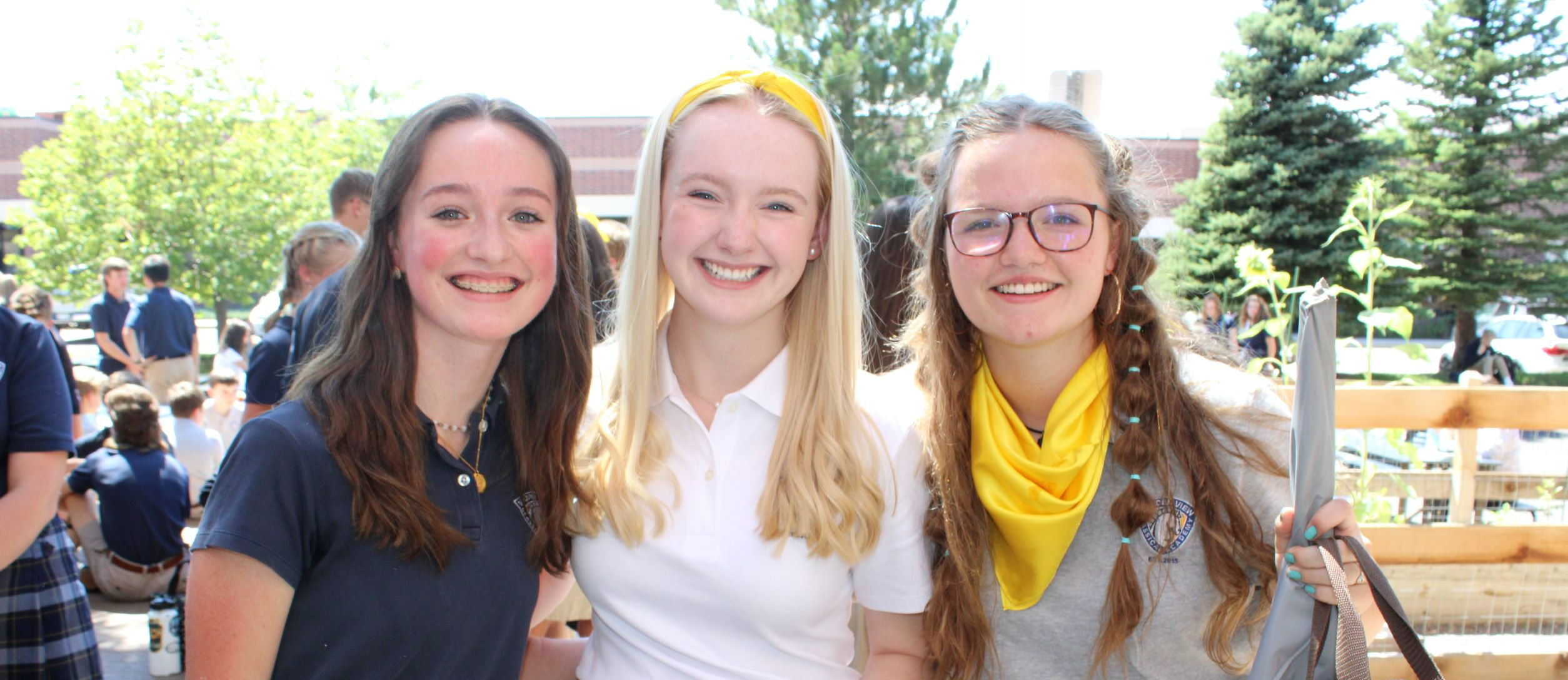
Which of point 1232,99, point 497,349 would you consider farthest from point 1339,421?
point 1232,99

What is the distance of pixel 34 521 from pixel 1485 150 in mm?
27430

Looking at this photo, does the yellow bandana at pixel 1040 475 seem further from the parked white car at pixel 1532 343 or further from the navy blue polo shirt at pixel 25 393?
the parked white car at pixel 1532 343

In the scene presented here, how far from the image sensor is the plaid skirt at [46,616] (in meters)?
2.44

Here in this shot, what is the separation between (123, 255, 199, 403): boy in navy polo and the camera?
399 inches

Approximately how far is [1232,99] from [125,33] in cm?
2292

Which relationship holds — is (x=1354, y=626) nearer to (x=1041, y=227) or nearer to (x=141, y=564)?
(x=1041, y=227)

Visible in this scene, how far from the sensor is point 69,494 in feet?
17.9

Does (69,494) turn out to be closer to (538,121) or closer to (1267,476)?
(538,121)

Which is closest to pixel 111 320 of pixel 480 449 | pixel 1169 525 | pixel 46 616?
pixel 46 616

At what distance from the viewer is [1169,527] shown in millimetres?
1900

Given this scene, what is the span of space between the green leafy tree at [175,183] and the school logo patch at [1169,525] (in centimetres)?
2060

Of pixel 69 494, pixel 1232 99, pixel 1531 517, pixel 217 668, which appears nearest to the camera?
pixel 217 668

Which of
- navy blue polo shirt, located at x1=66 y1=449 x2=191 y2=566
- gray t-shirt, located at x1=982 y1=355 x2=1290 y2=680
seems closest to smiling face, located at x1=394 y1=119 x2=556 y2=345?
gray t-shirt, located at x1=982 y1=355 x2=1290 y2=680

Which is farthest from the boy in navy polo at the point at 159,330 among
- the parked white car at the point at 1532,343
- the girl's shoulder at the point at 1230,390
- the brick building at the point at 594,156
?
the parked white car at the point at 1532,343
